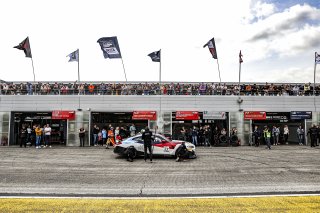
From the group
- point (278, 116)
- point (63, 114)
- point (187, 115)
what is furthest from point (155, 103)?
point (278, 116)

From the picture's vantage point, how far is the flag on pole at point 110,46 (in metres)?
27.2

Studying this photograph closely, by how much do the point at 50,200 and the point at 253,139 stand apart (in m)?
21.4

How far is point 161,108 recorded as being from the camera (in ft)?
83.6

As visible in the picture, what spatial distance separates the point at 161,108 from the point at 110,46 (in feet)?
25.8

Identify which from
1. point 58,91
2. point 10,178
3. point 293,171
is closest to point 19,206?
point 10,178

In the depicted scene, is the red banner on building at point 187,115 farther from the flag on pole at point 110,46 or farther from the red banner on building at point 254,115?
the flag on pole at point 110,46

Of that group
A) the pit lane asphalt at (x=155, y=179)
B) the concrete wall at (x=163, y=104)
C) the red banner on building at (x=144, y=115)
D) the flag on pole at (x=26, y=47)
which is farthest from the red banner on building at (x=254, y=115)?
the flag on pole at (x=26, y=47)

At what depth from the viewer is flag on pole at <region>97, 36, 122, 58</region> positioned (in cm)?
2720

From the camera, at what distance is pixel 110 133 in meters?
21.2

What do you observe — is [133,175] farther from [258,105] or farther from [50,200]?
[258,105]

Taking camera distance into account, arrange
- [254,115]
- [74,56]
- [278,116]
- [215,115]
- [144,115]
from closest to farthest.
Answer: [144,115]
[254,115]
[215,115]
[74,56]
[278,116]

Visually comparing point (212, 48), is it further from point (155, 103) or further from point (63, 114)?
point (63, 114)

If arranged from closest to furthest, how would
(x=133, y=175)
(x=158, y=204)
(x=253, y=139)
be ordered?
(x=158, y=204)
(x=133, y=175)
(x=253, y=139)

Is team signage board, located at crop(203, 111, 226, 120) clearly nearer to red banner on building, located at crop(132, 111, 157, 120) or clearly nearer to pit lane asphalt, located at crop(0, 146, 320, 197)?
red banner on building, located at crop(132, 111, 157, 120)
